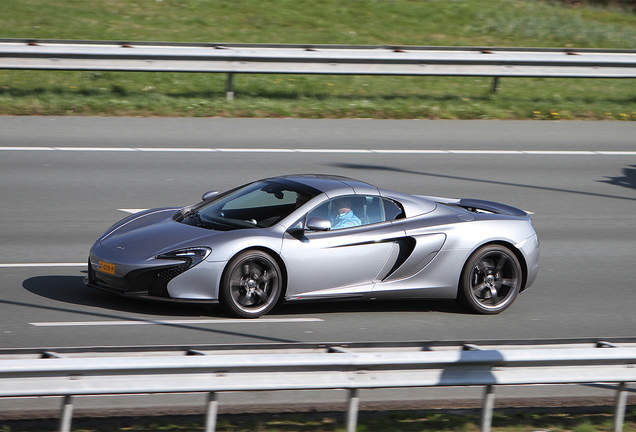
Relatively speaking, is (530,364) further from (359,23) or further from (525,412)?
(359,23)

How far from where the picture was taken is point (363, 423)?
A: 19.1ft

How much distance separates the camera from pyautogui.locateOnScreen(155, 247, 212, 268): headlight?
7660 mm

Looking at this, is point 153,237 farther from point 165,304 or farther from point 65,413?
point 65,413

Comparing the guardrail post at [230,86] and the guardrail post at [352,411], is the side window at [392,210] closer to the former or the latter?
the guardrail post at [352,411]

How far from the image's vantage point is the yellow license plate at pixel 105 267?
25.7 ft

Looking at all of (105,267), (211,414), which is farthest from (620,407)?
(105,267)

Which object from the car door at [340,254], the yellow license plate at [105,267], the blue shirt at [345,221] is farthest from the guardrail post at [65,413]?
the blue shirt at [345,221]

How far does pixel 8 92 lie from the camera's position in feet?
54.2

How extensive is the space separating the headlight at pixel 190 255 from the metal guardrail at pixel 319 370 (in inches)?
84.9

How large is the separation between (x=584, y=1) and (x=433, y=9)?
27.3ft

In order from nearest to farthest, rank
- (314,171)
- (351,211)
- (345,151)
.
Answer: (351,211), (314,171), (345,151)

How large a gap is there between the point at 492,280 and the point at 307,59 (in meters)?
9.23

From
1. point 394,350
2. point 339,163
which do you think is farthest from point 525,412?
point 339,163

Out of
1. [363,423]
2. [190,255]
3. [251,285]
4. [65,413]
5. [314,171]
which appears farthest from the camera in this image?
[314,171]
